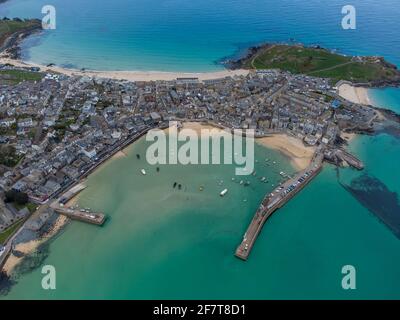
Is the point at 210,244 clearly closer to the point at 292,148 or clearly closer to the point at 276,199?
the point at 276,199

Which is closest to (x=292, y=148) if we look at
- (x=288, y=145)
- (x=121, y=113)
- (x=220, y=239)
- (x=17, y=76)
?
(x=288, y=145)

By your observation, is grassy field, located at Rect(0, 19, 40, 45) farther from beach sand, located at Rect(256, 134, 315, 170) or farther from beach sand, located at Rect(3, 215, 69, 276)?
beach sand, located at Rect(256, 134, 315, 170)

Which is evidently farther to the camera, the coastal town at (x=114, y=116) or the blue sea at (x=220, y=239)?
the coastal town at (x=114, y=116)

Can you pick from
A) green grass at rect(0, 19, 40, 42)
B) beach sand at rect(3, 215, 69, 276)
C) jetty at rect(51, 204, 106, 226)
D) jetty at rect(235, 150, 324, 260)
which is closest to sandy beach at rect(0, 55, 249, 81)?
green grass at rect(0, 19, 40, 42)

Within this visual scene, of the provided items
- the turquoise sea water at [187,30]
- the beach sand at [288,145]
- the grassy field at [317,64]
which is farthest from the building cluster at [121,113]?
the turquoise sea water at [187,30]

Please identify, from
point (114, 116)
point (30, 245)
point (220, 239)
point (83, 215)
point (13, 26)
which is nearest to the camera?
point (30, 245)

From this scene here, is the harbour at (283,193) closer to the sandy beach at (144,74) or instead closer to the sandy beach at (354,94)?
A: the sandy beach at (354,94)
